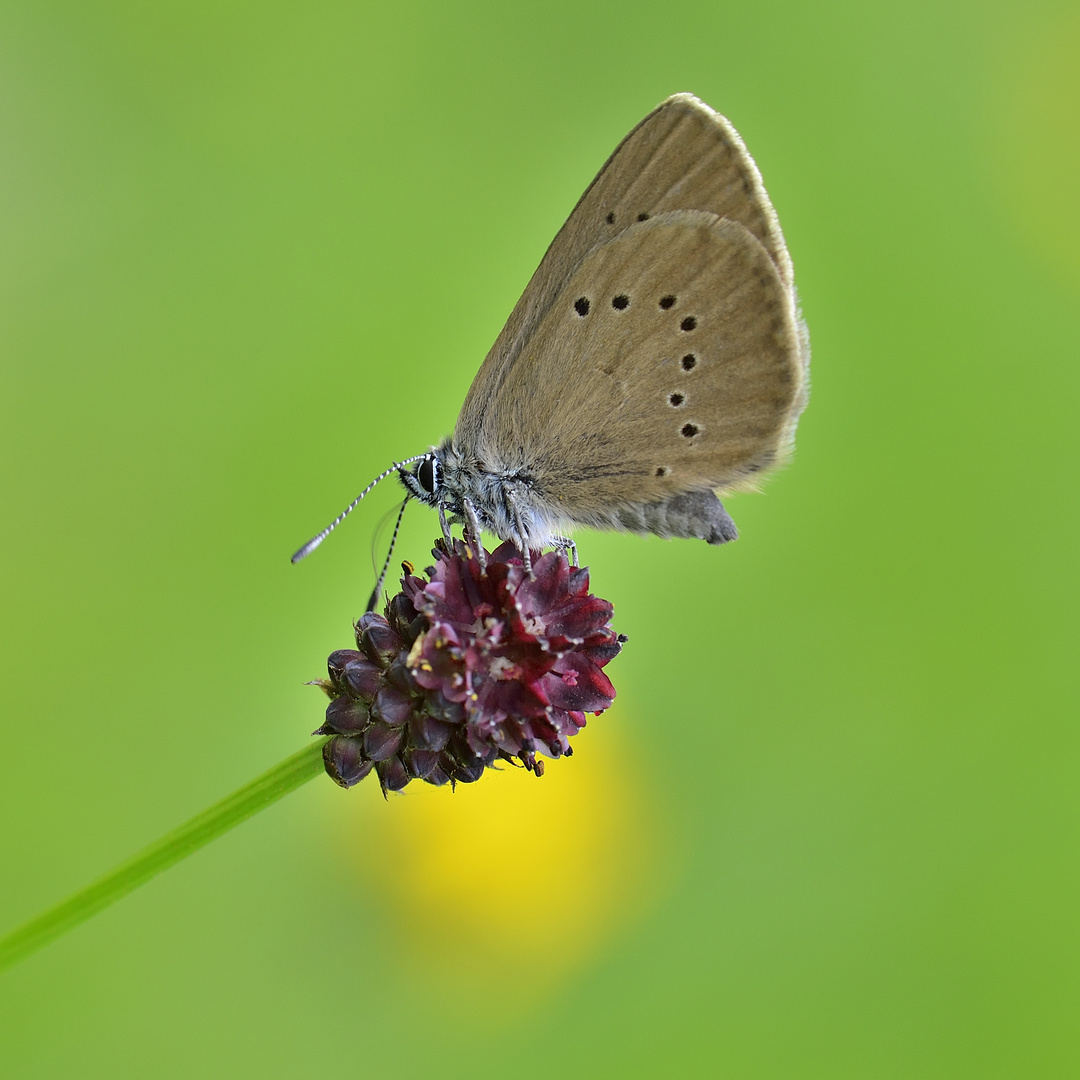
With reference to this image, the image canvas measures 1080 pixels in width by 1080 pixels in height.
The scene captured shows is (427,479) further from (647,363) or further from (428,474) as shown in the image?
(647,363)

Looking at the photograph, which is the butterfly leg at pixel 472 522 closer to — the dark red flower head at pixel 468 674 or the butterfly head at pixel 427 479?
the butterfly head at pixel 427 479

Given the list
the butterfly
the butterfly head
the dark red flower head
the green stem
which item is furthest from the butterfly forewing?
the green stem

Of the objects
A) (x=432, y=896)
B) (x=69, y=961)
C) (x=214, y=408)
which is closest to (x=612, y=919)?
(x=432, y=896)

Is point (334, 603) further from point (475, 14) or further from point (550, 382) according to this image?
point (475, 14)

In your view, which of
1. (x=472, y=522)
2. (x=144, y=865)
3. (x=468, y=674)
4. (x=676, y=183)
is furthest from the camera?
(x=472, y=522)

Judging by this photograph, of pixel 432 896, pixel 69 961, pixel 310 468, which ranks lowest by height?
pixel 432 896

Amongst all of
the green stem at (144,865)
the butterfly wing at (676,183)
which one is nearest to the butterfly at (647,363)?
the butterfly wing at (676,183)

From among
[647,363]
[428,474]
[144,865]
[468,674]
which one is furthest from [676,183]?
[144,865]
